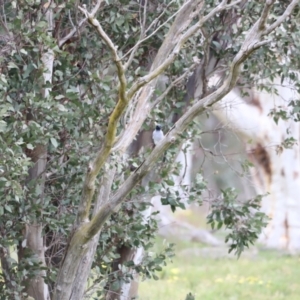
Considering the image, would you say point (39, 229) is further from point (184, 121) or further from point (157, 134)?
point (184, 121)

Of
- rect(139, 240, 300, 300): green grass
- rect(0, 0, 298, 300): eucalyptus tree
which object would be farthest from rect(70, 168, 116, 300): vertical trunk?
rect(139, 240, 300, 300): green grass

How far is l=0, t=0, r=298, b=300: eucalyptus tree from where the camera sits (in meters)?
3.74

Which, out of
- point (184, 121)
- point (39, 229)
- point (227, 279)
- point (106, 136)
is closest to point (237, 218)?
point (39, 229)

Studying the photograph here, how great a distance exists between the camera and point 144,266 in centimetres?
498

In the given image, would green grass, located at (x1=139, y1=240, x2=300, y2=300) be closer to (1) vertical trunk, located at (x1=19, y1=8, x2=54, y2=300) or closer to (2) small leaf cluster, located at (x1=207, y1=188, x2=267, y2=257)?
(2) small leaf cluster, located at (x1=207, y1=188, x2=267, y2=257)

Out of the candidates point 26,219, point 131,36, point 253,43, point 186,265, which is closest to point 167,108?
point 131,36

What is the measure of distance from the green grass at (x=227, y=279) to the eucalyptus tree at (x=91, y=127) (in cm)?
276

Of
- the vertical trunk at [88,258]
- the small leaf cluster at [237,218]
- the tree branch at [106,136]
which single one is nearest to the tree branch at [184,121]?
the tree branch at [106,136]

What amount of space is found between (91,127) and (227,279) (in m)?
5.82

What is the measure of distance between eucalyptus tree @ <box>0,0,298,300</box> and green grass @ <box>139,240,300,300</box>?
2763 mm

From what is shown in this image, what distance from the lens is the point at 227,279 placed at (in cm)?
967

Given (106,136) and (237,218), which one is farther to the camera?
(237,218)

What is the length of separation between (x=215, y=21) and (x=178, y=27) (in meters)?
0.89

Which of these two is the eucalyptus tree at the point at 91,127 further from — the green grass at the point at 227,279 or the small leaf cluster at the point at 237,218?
the green grass at the point at 227,279
